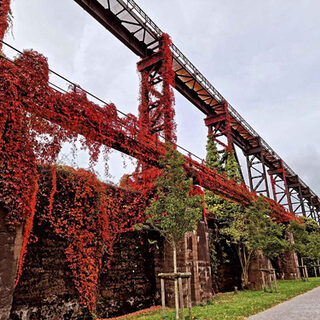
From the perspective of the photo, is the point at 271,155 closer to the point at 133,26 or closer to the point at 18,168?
the point at 133,26

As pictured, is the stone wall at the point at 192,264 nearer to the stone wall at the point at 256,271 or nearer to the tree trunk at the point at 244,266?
the tree trunk at the point at 244,266

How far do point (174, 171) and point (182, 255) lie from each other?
3.90 meters

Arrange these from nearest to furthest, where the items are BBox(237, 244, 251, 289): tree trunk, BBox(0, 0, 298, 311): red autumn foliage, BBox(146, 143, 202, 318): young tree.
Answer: BBox(0, 0, 298, 311): red autumn foliage < BBox(146, 143, 202, 318): young tree < BBox(237, 244, 251, 289): tree trunk

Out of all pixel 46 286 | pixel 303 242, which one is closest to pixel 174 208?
pixel 46 286

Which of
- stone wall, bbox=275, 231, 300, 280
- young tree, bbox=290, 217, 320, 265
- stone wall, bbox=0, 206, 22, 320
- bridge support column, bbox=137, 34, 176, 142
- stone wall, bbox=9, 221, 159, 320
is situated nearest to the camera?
stone wall, bbox=0, 206, 22, 320

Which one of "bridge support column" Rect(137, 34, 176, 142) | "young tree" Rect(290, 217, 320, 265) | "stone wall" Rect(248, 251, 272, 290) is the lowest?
"stone wall" Rect(248, 251, 272, 290)

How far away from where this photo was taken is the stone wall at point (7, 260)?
17.7 feet

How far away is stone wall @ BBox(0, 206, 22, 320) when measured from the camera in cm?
541

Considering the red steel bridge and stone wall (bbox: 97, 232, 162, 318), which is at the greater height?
the red steel bridge

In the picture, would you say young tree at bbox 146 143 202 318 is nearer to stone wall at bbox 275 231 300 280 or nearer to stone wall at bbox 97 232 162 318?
stone wall at bbox 97 232 162 318

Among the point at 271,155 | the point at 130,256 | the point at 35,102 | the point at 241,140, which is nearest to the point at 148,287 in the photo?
the point at 130,256

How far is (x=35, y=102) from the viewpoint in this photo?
23.0 feet

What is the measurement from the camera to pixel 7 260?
18.5 feet

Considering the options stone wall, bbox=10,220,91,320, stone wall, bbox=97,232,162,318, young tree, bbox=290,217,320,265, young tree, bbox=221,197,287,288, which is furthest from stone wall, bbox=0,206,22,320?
young tree, bbox=290,217,320,265
